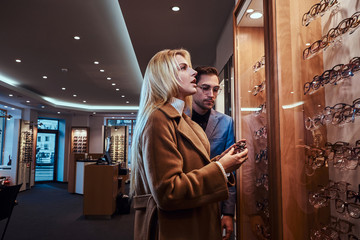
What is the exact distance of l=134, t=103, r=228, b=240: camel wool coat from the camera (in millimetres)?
1083

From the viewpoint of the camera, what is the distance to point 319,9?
1099 millimetres

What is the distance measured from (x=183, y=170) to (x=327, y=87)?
727mm

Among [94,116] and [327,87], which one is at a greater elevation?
[94,116]

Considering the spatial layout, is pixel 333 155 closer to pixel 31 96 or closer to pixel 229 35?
pixel 229 35

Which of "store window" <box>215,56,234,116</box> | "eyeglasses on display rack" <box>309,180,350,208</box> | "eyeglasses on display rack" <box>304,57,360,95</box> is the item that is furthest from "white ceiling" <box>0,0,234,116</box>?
"eyeglasses on display rack" <box>309,180,350,208</box>

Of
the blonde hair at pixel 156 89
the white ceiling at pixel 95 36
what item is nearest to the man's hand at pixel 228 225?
the blonde hair at pixel 156 89

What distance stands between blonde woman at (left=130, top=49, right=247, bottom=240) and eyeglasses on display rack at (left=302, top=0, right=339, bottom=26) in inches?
23.5

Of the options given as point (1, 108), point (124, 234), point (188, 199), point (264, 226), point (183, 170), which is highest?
point (1, 108)

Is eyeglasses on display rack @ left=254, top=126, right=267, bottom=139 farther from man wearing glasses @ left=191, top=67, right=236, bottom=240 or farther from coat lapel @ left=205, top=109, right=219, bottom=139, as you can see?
coat lapel @ left=205, top=109, right=219, bottom=139

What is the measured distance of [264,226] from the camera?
1.41 metres

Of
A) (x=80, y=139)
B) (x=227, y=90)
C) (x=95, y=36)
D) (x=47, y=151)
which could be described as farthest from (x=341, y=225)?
(x=47, y=151)

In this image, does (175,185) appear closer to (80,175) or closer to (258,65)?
(258,65)

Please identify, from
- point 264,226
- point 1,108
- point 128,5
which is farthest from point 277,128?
point 1,108

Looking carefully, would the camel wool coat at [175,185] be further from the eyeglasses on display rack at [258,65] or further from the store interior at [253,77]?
the eyeglasses on display rack at [258,65]
